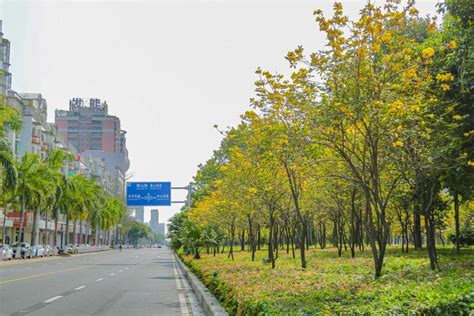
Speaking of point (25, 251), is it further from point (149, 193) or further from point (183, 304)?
point (183, 304)

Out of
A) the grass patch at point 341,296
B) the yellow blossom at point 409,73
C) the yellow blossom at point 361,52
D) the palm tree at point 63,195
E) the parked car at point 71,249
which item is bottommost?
the parked car at point 71,249

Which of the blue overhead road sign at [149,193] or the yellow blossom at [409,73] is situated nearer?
the yellow blossom at [409,73]

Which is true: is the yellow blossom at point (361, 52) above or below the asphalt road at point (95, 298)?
above

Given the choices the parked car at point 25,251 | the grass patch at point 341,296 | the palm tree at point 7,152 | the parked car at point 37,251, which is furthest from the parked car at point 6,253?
the grass patch at point 341,296

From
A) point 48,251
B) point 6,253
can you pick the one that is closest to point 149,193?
point 6,253

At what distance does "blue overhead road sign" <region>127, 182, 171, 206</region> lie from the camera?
Result: 48094 millimetres

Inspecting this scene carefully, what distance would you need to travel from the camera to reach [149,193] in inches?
1916

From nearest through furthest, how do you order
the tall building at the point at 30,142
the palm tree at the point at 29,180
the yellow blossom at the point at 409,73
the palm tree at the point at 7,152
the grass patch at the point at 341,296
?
the grass patch at the point at 341,296
the yellow blossom at the point at 409,73
the palm tree at the point at 7,152
the palm tree at the point at 29,180
the tall building at the point at 30,142

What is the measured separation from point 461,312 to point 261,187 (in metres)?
15.1

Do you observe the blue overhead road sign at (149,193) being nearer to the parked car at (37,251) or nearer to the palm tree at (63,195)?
the palm tree at (63,195)

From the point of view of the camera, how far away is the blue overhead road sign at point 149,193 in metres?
48.1

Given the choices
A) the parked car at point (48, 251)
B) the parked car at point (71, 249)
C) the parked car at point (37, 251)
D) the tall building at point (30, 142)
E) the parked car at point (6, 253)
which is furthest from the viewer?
the parked car at point (71, 249)

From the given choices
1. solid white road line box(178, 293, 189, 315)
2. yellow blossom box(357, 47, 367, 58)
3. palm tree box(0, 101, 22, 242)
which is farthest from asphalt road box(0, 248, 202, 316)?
palm tree box(0, 101, 22, 242)

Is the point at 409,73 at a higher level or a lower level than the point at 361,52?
lower
